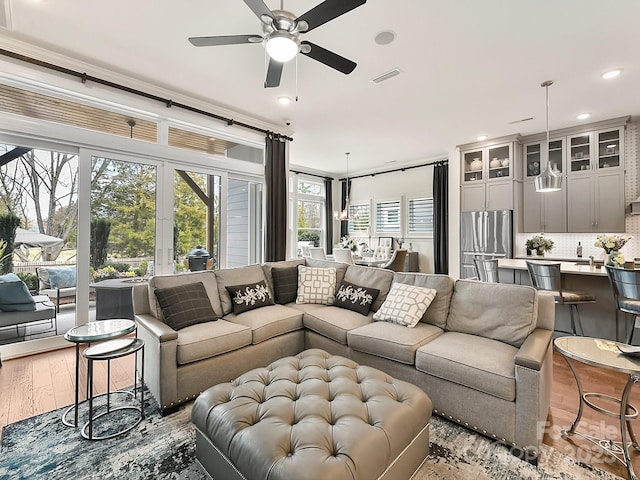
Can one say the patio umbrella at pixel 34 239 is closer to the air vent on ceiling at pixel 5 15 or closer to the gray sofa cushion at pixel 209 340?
the air vent on ceiling at pixel 5 15

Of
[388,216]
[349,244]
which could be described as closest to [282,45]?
[349,244]

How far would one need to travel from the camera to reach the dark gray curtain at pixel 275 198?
16.0ft

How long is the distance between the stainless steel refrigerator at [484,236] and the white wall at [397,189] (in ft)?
4.23

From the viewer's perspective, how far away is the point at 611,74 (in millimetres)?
3279

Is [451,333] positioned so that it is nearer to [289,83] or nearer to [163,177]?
[289,83]

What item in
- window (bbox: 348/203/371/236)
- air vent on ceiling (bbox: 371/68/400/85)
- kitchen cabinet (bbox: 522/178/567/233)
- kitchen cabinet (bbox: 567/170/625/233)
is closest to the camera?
air vent on ceiling (bbox: 371/68/400/85)

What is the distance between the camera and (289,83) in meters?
3.51

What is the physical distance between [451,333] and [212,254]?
11.4 ft

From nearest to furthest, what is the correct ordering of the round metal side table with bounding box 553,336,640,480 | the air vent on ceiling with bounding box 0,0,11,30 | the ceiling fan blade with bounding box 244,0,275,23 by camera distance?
1. the round metal side table with bounding box 553,336,640,480
2. the ceiling fan blade with bounding box 244,0,275,23
3. the air vent on ceiling with bounding box 0,0,11,30

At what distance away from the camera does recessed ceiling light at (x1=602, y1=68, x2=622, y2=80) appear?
10.5ft

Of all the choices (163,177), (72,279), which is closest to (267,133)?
(163,177)

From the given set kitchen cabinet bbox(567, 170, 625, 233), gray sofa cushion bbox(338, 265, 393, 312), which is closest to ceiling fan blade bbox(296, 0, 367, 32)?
gray sofa cushion bbox(338, 265, 393, 312)

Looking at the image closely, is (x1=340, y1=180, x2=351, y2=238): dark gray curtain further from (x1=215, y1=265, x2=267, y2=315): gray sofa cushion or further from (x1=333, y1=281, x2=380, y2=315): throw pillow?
(x1=333, y1=281, x2=380, y2=315): throw pillow

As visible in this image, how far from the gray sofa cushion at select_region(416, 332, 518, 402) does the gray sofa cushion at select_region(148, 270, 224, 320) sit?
193 cm
